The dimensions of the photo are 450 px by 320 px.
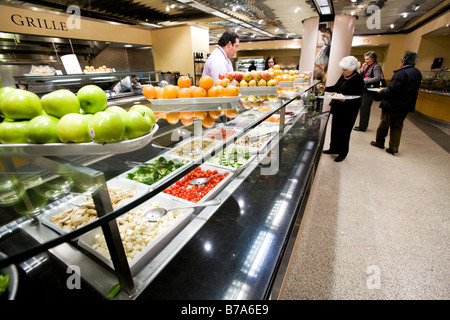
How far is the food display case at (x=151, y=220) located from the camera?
24.9 inches

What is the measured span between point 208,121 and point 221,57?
7.05 feet

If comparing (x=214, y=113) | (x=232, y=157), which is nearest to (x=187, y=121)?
(x=214, y=113)

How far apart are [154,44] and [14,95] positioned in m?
8.96

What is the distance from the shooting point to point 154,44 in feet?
27.2

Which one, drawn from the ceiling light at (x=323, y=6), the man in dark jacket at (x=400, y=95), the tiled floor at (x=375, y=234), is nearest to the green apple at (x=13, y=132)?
the tiled floor at (x=375, y=234)

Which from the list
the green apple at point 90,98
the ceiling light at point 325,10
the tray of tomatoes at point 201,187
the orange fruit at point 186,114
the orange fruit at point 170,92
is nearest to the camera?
the green apple at point 90,98

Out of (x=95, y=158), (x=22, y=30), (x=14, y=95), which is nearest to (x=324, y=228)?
(x=95, y=158)

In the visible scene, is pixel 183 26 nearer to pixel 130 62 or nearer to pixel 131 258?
pixel 130 62

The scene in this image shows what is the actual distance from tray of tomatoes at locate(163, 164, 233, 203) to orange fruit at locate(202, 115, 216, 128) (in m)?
0.45

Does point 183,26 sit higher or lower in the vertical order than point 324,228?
higher

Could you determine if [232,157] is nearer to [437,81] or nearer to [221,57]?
[221,57]

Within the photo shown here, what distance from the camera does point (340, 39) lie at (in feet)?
22.3

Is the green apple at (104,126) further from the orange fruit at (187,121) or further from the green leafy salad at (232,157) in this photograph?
the green leafy salad at (232,157)

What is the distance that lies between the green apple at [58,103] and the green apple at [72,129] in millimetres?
83
